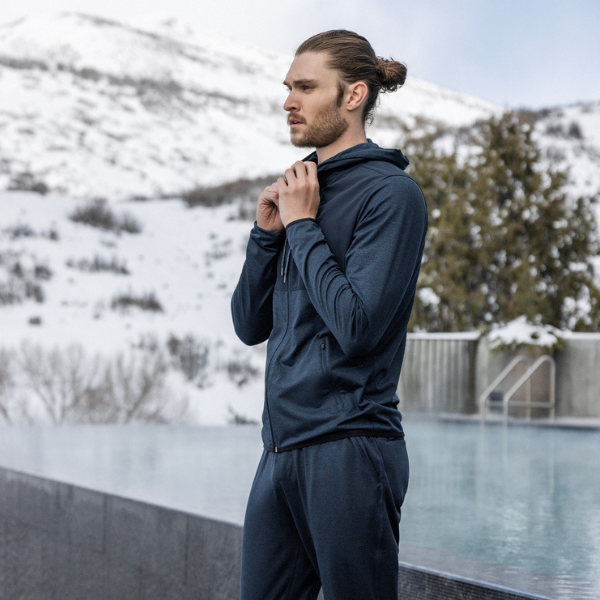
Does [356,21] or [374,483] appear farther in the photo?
[356,21]

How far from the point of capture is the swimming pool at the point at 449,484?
7.75 ft

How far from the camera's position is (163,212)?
2502 cm

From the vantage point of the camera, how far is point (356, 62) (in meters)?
1.29

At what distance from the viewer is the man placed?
1176 mm

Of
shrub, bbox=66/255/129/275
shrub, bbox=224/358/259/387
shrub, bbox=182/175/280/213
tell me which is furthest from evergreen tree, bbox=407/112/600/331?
shrub, bbox=182/175/280/213

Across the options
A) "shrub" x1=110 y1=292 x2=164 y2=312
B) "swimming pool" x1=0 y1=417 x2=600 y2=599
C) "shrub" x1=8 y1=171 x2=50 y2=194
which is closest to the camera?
"swimming pool" x1=0 y1=417 x2=600 y2=599

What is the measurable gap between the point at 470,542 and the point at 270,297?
1666mm

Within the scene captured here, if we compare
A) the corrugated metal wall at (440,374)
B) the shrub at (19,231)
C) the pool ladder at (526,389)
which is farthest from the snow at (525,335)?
the shrub at (19,231)

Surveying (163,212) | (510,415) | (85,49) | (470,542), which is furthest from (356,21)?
(470,542)

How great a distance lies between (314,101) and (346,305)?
12.3 inches

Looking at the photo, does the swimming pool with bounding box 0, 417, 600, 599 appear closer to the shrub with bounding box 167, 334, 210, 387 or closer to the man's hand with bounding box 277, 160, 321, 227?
the man's hand with bounding box 277, 160, 321, 227

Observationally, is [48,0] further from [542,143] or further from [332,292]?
[332,292]

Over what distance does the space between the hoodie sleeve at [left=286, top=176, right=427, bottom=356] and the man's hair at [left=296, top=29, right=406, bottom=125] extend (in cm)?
16

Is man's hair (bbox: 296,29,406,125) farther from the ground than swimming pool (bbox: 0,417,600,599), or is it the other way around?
man's hair (bbox: 296,29,406,125)
